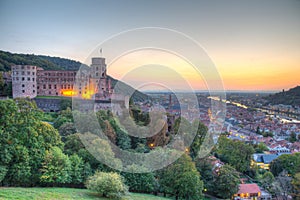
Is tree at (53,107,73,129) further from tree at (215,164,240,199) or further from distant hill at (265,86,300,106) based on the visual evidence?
distant hill at (265,86,300,106)

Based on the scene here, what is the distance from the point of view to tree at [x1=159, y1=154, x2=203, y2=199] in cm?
937

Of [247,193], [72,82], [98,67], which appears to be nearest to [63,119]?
[247,193]

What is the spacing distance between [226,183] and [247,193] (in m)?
2.17

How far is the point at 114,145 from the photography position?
11.6 metres

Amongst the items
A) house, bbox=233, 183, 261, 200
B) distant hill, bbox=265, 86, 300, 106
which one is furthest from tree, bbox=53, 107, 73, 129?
distant hill, bbox=265, 86, 300, 106

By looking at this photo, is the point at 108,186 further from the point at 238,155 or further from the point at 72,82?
the point at 72,82

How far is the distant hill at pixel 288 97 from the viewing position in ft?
101

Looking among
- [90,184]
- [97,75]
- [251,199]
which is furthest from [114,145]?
[97,75]

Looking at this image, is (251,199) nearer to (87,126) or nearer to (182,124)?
(182,124)

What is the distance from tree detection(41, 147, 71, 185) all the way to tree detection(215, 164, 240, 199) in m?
6.63

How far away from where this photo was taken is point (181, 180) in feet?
31.0

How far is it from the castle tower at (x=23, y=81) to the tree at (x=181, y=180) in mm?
15815

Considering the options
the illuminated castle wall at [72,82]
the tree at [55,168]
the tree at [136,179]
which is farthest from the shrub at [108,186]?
the illuminated castle wall at [72,82]

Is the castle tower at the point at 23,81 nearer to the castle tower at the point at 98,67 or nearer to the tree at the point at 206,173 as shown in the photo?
the castle tower at the point at 98,67
